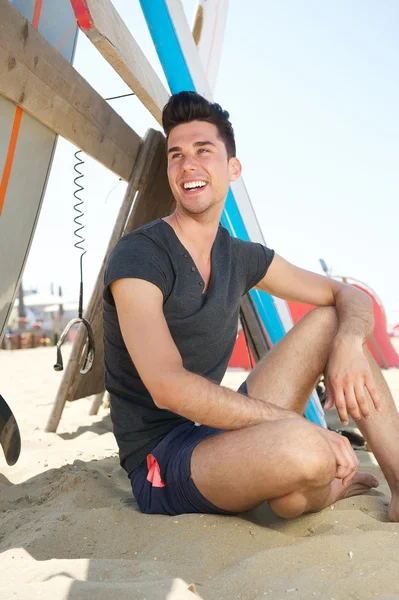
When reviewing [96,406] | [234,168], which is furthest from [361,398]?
[96,406]

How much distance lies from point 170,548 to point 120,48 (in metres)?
1.76

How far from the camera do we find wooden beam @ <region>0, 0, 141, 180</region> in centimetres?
208

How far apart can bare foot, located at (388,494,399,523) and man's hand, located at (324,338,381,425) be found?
0.96 ft

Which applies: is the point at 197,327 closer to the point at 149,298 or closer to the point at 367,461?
the point at 149,298

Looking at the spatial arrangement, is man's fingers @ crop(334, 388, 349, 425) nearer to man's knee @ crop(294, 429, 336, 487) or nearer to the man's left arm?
the man's left arm

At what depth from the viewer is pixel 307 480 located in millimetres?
1703

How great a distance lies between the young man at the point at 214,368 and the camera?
5.66ft

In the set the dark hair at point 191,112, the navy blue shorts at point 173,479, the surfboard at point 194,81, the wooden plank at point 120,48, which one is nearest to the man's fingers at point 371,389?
the navy blue shorts at point 173,479

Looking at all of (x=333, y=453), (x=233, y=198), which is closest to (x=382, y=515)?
(x=333, y=453)

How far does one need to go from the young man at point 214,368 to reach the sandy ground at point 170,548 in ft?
0.30

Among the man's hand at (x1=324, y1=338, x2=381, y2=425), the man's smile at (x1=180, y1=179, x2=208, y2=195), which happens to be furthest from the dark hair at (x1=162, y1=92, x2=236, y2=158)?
the man's hand at (x1=324, y1=338, x2=381, y2=425)

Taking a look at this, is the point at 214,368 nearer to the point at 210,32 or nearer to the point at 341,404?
the point at 341,404

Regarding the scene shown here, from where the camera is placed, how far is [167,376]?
170cm

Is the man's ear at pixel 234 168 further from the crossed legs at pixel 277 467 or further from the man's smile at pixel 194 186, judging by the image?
the crossed legs at pixel 277 467
